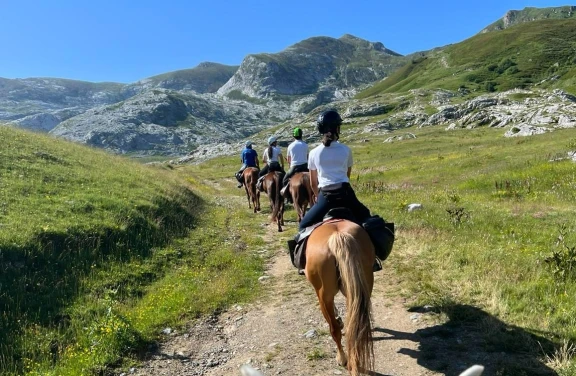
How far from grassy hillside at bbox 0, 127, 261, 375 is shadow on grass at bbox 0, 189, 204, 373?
0.03 metres

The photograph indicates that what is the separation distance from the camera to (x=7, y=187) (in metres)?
14.6

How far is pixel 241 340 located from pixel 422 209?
35.7 ft

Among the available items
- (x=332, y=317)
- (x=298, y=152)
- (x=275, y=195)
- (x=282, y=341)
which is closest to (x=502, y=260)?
(x=332, y=317)

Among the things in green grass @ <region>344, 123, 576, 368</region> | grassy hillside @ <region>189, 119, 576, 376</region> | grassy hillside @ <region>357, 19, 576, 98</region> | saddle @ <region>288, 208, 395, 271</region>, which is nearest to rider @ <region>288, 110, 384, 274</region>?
saddle @ <region>288, 208, 395, 271</region>

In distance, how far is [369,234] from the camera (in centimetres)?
705

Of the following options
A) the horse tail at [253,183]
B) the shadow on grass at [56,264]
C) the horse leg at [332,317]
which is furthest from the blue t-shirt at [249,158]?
the horse leg at [332,317]

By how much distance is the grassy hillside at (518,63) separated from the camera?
138 metres

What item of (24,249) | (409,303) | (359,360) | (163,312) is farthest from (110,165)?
(359,360)

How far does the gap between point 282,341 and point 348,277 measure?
2778 mm

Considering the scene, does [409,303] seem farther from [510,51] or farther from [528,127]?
[510,51]

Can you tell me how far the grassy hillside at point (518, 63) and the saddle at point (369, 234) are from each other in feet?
398

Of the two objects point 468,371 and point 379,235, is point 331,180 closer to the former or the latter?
point 379,235

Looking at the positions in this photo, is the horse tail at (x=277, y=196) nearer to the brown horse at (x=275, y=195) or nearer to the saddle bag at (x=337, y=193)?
the brown horse at (x=275, y=195)

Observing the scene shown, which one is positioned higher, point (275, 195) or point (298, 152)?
point (298, 152)
